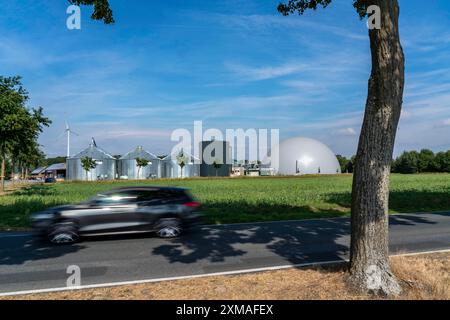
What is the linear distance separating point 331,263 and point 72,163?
275 feet

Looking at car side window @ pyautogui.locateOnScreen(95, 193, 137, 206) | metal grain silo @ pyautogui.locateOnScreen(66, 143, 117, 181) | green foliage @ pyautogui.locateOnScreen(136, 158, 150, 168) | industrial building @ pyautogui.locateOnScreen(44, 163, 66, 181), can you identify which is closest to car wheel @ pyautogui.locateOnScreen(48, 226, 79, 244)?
car side window @ pyautogui.locateOnScreen(95, 193, 137, 206)

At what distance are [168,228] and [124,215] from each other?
1308mm

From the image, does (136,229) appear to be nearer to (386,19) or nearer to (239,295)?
(239,295)

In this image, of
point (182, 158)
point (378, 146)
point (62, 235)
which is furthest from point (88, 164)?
point (378, 146)

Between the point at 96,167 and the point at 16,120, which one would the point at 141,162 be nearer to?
the point at 96,167

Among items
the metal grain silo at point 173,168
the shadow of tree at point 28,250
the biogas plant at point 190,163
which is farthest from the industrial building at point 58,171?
the shadow of tree at point 28,250

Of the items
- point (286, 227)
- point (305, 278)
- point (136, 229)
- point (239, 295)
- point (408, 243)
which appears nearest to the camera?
point (239, 295)

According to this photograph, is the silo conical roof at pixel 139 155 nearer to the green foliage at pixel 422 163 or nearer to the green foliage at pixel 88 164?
the green foliage at pixel 88 164

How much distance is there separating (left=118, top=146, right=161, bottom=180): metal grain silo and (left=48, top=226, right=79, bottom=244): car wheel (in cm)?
7711

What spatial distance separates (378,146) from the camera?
5.67 m

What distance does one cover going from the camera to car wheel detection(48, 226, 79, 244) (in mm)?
9727
